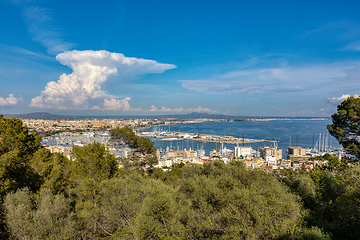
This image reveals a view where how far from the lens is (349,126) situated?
721 cm

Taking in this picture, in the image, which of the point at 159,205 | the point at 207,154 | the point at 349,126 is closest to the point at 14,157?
the point at 159,205

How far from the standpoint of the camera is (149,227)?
4473 millimetres

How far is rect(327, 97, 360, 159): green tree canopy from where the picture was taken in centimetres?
691

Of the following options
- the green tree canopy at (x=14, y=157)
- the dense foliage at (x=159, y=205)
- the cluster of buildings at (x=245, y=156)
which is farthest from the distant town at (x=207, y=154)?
the dense foliage at (x=159, y=205)

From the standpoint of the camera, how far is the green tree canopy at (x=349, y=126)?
6906mm

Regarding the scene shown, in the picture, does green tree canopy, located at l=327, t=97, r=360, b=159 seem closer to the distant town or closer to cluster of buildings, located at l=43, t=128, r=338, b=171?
the distant town

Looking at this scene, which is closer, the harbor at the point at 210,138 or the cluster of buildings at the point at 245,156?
the cluster of buildings at the point at 245,156

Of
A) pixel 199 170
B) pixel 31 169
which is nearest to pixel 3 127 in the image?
pixel 31 169

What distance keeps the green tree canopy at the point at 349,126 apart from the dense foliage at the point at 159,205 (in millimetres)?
745

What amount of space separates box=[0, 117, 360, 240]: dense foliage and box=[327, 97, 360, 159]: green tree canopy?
75 centimetres

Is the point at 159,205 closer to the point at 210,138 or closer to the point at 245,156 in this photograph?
the point at 245,156

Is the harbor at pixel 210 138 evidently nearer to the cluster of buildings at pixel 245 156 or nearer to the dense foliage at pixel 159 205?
the cluster of buildings at pixel 245 156

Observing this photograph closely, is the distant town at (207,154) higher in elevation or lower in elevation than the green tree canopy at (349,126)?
lower

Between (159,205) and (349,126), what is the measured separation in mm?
7341
